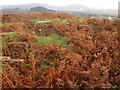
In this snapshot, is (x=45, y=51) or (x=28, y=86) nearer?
(x=28, y=86)

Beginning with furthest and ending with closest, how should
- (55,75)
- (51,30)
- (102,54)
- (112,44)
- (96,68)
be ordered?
(51,30) → (112,44) → (102,54) → (96,68) → (55,75)

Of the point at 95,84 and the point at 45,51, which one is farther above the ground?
the point at 45,51

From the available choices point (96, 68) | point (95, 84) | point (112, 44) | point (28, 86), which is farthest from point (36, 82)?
point (112, 44)

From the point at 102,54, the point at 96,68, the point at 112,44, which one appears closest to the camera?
the point at 96,68

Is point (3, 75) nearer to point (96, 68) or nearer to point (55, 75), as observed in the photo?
point (55, 75)

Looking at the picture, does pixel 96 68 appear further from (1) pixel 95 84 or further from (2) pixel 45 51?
(2) pixel 45 51

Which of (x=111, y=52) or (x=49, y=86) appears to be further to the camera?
(x=111, y=52)

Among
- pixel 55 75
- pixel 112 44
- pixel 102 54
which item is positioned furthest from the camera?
pixel 112 44

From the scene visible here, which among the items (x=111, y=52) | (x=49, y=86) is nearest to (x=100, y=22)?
(x=111, y=52)

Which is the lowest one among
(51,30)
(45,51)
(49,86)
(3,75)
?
(49,86)
